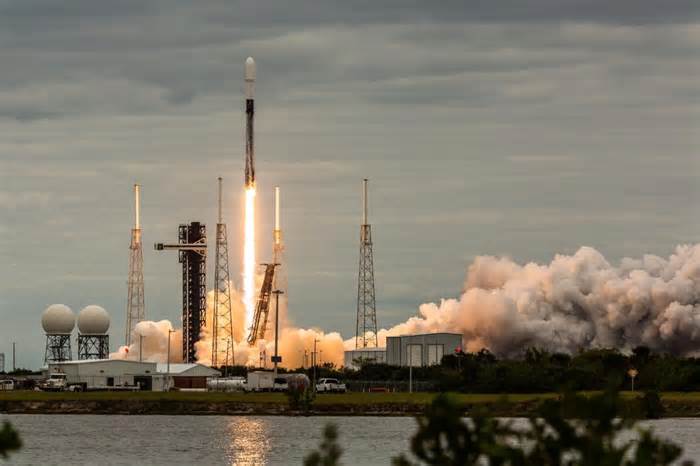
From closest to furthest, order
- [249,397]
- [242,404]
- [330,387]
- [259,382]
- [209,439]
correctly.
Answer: [209,439]
[242,404]
[249,397]
[330,387]
[259,382]

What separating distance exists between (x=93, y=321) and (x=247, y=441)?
77.8 m

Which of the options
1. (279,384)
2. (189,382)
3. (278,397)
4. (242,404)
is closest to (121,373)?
(189,382)

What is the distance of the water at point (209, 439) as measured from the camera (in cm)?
7262

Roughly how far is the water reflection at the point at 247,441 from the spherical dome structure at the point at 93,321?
5441cm

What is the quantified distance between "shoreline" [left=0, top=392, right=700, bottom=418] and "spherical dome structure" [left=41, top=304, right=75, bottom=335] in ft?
121

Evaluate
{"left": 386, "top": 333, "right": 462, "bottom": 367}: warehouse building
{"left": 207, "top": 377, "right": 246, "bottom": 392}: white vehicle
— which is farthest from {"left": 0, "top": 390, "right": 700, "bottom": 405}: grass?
{"left": 386, "top": 333, "right": 462, "bottom": 367}: warehouse building

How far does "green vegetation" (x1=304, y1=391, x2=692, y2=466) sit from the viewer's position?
2423 centimetres

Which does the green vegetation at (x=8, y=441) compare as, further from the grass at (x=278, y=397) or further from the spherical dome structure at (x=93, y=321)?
the spherical dome structure at (x=93, y=321)

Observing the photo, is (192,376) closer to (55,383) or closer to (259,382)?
(259,382)

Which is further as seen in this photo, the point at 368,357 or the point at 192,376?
the point at 368,357

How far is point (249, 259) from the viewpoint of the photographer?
132 meters

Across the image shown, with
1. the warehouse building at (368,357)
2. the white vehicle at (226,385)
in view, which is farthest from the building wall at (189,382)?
the warehouse building at (368,357)

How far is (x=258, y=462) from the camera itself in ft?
232

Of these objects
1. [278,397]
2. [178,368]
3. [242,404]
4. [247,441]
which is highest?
[178,368]
